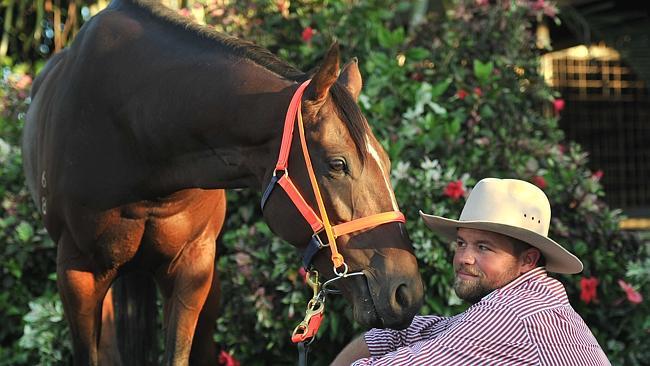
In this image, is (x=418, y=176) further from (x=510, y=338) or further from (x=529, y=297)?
(x=510, y=338)

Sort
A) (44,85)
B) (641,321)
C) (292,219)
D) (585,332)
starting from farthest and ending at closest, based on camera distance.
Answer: (641,321) < (44,85) < (292,219) < (585,332)

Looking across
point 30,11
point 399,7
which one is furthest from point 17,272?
point 30,11

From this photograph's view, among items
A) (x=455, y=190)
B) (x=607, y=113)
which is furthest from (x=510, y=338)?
(x=607, y=113)

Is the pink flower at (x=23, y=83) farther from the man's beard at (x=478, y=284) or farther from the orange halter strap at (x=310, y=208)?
the man's beard at (x=478, y=284)

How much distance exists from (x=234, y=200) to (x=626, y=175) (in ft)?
14.9

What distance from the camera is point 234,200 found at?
4457 millimetres

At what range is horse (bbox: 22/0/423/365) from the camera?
238 cm

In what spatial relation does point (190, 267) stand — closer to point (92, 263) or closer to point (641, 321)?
point (92, 263)

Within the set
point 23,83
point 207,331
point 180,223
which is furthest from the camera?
point 23,83

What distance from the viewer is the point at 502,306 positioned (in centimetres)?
213

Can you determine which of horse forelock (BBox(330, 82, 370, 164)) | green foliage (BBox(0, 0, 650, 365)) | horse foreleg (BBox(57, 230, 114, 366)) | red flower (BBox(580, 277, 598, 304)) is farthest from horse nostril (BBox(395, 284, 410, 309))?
red flower (BBox(580, 277, 598, 304))

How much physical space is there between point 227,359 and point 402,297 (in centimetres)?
200

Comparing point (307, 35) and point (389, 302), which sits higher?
point (307, 35)

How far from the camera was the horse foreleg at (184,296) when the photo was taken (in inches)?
126
